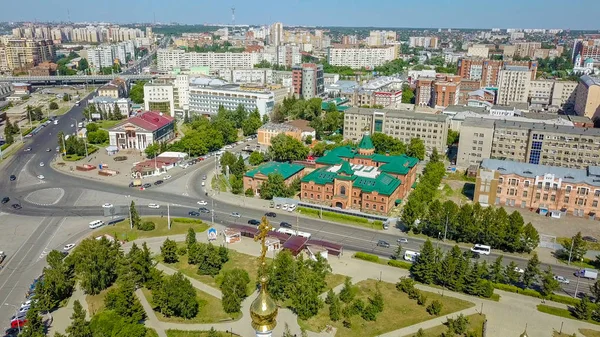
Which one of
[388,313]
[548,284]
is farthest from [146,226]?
[548,284]

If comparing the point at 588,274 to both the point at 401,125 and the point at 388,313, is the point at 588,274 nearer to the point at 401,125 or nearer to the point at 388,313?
the point at 388,313

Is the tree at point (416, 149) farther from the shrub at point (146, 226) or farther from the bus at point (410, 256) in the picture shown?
the shrub at point (146, 226)

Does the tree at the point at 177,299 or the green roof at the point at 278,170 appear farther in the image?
the green roof at the point at 278,170

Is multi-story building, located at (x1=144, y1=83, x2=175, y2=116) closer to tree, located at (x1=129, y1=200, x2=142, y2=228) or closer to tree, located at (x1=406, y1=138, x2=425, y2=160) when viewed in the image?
tree, located at (x1=406, y1=138, x2=425, y2=160)

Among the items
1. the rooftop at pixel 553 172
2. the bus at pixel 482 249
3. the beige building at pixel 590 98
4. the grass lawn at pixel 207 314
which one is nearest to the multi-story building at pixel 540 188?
the rooftop at pixel 553 172

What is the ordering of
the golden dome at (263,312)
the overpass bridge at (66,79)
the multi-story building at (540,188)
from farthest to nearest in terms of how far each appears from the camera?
the overpass bridge at (66,79)
the multi-story building at (540,188)
the golden dome at (263,312)

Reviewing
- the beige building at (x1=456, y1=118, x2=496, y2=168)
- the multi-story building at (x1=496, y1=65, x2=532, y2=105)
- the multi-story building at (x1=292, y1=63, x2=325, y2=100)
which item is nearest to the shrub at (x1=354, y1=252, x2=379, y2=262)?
the beige building at (x1=456, y1=118, x2=496, y2=168)
